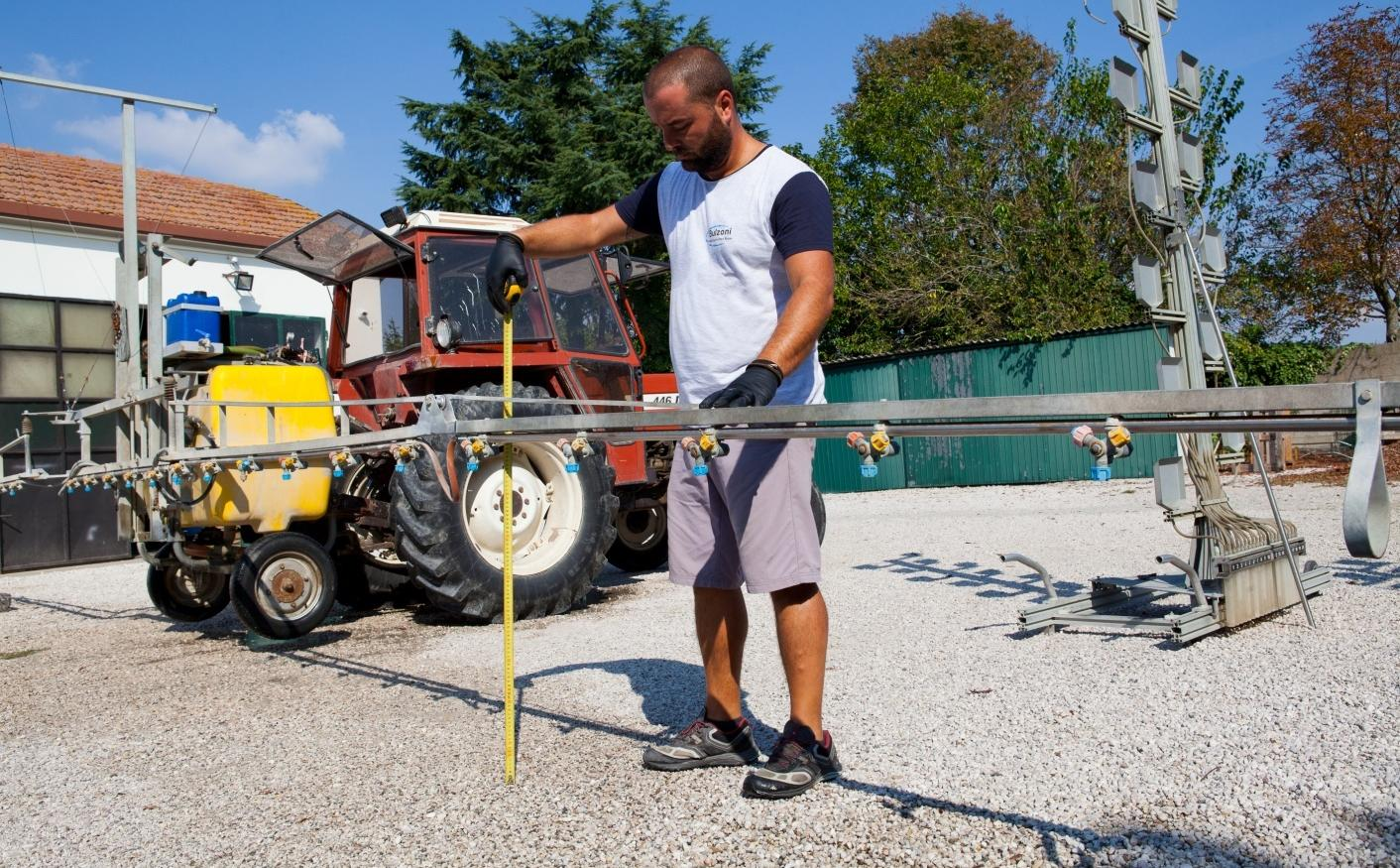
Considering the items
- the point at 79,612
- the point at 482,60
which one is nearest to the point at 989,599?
the point at 79,612

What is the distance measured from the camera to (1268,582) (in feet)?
15.3

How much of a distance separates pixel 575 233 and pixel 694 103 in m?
0.67

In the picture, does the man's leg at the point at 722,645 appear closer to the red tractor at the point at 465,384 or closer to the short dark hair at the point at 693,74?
the short dark hair at the point at 693,74

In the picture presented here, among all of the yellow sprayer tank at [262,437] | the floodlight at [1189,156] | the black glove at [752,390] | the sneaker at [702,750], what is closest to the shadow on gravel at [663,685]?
the sneaker at [702,750]

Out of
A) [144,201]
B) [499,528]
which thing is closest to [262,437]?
[499,528]

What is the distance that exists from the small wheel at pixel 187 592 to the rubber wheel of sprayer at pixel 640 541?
2822 mm

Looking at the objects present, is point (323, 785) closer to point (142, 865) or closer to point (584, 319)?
point (142, 865)

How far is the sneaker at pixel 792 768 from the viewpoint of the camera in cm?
259

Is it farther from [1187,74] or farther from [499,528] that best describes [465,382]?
[1187,74]

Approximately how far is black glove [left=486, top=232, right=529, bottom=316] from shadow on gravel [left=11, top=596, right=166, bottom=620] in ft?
16.6

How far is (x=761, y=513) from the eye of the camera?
8.86 feet

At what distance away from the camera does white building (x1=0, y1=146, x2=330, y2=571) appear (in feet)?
36.0

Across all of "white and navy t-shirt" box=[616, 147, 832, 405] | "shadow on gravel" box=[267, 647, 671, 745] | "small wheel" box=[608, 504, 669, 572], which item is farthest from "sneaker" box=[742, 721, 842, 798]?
"small wheel" box=[608, 504, 669, 572]

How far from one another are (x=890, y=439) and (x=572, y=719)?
1833 mm
